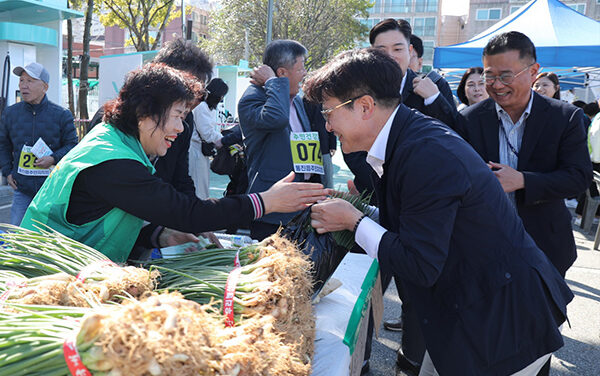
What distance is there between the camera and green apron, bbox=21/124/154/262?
190 centimetres

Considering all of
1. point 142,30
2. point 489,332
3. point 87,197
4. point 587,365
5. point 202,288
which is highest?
point 142,30

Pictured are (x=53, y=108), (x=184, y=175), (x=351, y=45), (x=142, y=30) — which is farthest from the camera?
(x=351, y=45)

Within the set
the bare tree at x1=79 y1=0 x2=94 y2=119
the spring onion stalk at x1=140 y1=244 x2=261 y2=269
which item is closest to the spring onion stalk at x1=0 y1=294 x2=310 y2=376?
the spring onion stalk at x1=140 y1=244 x2=261 y2=269

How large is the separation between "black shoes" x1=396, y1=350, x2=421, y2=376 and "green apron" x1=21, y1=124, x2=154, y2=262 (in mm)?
2256

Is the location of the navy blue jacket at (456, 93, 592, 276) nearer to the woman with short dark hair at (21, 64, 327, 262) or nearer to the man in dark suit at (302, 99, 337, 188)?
the woman with short dark hair at (21, 64, 327, 262)

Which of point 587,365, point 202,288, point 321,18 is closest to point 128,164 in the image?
point 202,288

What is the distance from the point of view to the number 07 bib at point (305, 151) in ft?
11.9

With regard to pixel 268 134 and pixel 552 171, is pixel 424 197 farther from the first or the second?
pixel 268 134

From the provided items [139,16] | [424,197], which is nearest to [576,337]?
[424,197]

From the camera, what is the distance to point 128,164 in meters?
1.89

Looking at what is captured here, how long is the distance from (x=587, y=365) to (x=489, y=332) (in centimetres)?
274

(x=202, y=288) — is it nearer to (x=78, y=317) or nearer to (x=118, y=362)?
(x=78, y=317)

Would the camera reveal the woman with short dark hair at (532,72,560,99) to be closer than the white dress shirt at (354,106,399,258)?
No

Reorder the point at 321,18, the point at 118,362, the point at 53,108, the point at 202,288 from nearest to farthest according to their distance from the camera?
1. the point at 118,362
2. the point at 202,288
3. the point at 53,108
4. the point at 321,18
